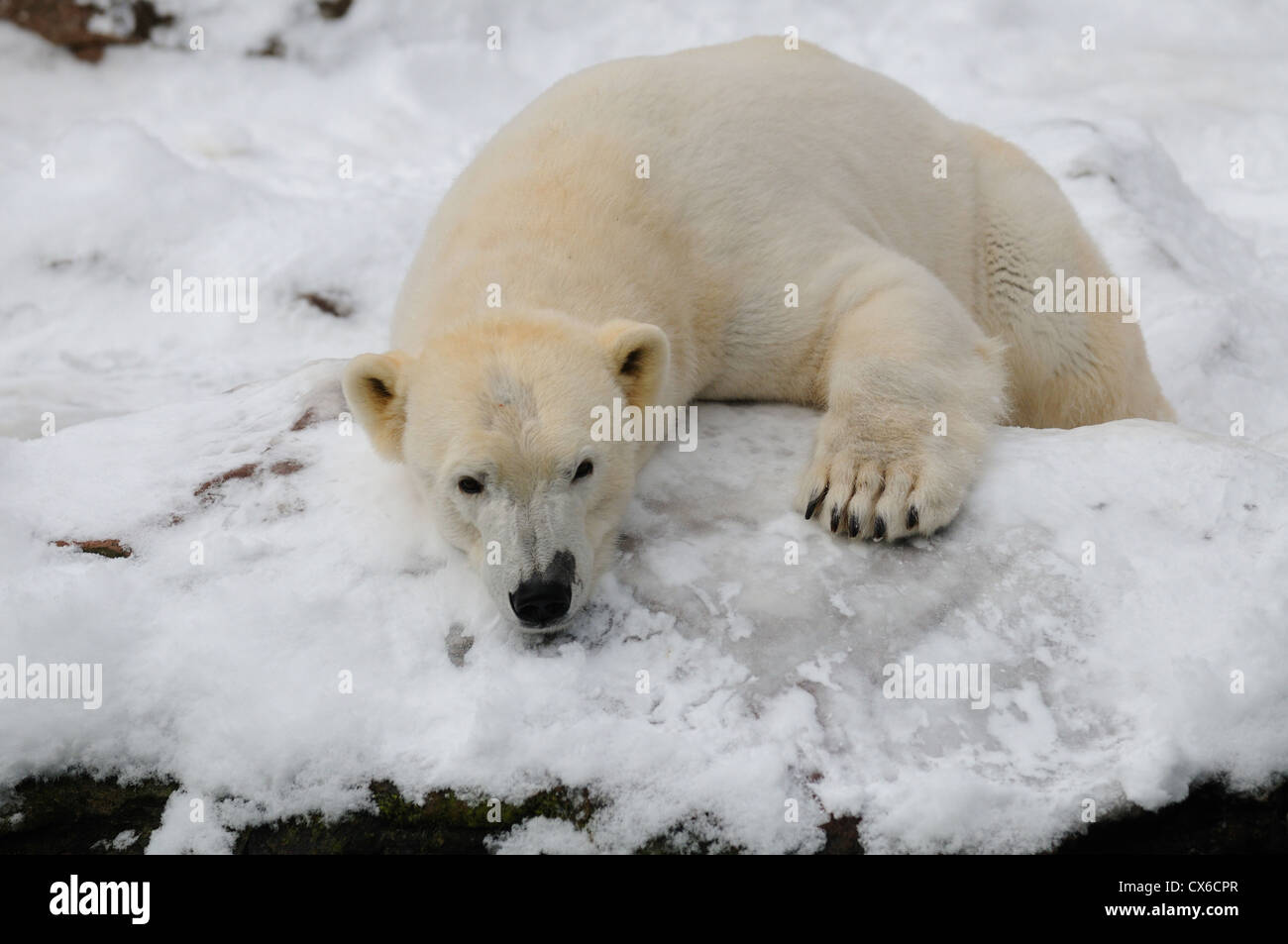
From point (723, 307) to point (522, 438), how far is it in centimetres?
131

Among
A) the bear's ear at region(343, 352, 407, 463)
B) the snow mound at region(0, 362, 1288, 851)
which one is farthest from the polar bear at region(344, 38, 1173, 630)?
the snow mound at region(0, 362, 1288, 851)

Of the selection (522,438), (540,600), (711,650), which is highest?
(522,438)

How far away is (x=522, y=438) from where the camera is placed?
9.86ft

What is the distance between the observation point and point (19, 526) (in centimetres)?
356

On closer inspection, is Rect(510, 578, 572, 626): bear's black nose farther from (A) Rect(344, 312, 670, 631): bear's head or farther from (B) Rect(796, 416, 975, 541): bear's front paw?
(B) Rect(796, 416, 975, 541): bear's front paw

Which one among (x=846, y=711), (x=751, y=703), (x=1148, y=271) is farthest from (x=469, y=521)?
(x=1148, y=271)

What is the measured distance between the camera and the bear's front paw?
334 cm

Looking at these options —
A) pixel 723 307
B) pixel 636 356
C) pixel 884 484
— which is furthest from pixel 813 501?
pixel 723 307

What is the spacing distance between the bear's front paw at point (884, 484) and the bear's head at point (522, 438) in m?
0.57

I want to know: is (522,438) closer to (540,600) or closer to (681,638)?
(540,600)

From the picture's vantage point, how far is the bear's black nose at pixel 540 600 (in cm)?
293

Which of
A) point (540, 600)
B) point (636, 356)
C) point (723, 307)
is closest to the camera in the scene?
point (540, 600)

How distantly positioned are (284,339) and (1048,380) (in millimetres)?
4218
